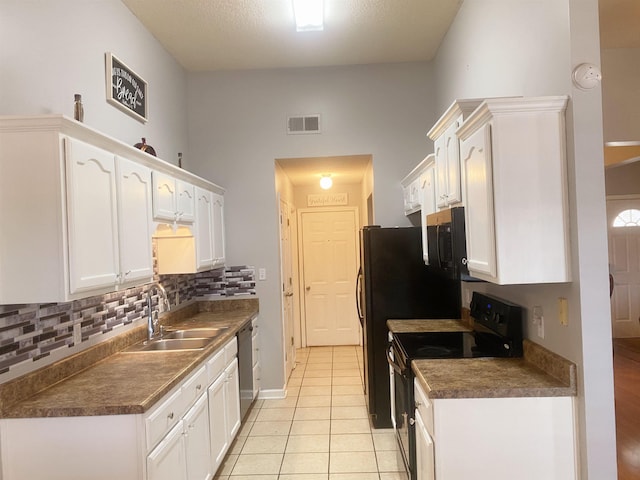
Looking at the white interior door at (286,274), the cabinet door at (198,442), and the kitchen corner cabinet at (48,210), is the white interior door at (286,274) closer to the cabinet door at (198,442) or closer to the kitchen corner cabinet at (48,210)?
the cabinet door at (198,442)

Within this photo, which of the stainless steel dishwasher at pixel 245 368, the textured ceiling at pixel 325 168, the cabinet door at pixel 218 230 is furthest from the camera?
the textured ceiling at pixel 325 168

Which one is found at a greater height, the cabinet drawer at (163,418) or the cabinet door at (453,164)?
the cabinet door at (453,164)

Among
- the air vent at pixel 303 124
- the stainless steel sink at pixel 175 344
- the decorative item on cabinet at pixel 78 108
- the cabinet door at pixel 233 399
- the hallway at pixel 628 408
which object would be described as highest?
the air vent at pixel 303 124

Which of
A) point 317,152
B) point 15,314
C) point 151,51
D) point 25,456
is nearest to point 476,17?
point 317,152

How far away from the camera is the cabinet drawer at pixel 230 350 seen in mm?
2960

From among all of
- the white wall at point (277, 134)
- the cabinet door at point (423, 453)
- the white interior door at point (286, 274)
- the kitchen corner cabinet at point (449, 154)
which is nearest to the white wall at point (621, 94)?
the white wall at point (277, 134)

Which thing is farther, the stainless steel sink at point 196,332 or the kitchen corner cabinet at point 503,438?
the stainless steel sink at point 196,332

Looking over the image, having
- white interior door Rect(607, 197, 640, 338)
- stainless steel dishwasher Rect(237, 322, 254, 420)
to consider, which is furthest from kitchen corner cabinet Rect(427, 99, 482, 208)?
white interior door Rect(607, 197, 640, 338)

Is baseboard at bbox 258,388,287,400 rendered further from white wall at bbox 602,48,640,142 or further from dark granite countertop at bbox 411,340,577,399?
white wall at bbox 602,48,640,142

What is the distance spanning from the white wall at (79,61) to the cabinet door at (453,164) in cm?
209

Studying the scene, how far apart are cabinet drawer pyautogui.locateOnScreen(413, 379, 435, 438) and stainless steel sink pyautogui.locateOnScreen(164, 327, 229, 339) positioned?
159 centimetres

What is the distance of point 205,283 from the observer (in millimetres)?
4086

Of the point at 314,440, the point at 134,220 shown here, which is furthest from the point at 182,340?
the point at 314,440

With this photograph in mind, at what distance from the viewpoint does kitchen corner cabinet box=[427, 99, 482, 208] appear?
2139 millimetres
